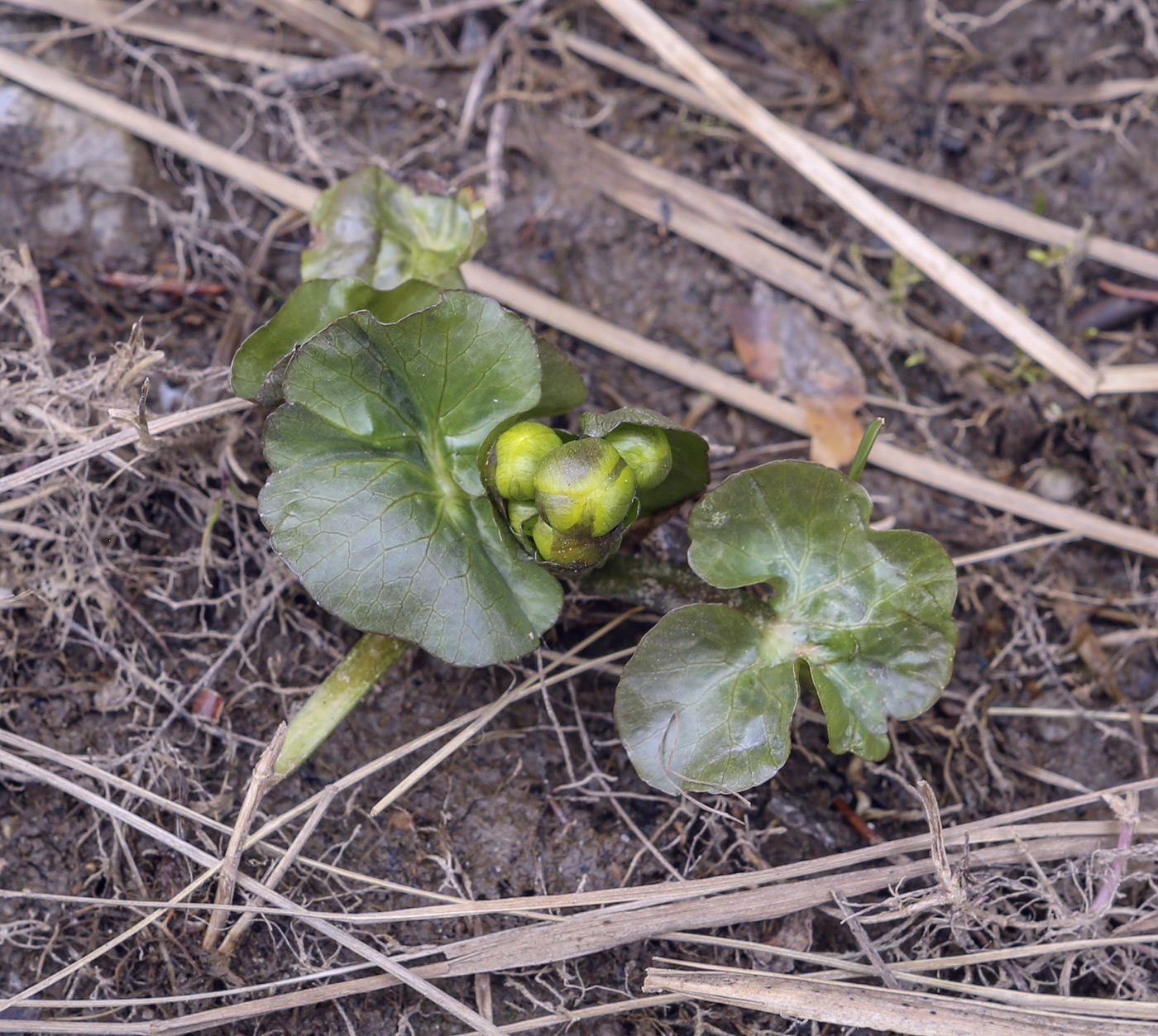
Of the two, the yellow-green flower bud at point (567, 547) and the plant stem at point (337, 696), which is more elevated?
the yellow-green flower bud at point (567, 547)

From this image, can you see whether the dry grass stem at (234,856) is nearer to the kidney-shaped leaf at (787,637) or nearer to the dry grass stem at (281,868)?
the dry grass stem at (281,868)

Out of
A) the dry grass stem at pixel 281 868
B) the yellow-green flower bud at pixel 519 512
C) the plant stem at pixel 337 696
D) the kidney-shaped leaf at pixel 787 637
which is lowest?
the dry grass stem at pixel 281 868

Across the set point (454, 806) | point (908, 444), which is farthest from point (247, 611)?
point (908, 444)

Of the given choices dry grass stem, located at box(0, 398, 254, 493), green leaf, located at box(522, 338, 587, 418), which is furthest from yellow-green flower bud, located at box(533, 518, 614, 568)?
dry grass stem, located at box(0, 398, 254, 493)

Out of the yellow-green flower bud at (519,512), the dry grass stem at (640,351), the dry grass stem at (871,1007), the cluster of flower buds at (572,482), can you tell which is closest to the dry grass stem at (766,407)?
the dry grass stem at (640,351)

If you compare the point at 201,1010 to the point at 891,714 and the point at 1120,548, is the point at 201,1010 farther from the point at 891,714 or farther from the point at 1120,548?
the point at 1120,548

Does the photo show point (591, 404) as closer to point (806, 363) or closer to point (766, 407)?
point (766, 407)
